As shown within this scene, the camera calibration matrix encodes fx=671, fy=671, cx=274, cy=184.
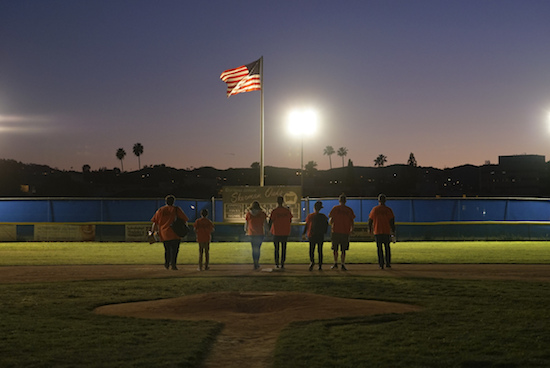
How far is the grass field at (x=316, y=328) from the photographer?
7207 mm

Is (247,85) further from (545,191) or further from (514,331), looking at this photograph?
(545,191)

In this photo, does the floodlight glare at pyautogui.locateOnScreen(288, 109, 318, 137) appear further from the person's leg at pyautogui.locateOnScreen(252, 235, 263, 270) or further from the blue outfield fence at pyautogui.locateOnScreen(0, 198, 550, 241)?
the person's leg at pyautogui.locateOnScreen(252, 235, 263, 270)

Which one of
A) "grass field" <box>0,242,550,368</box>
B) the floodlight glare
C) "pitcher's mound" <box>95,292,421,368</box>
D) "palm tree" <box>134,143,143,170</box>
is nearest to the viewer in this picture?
"grass field" <box>0,242,550,368</box>

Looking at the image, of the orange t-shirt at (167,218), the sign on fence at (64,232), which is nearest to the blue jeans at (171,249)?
the orange t-shirt at (167,218)

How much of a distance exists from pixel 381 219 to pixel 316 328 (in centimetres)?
814

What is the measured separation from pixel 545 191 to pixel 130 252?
9294 centimetres

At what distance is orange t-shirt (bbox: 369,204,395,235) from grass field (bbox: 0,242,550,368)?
6.64 ft

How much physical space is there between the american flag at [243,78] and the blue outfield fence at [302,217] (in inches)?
243

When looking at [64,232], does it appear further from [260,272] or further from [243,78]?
[260,272]

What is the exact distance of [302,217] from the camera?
37.9 metres

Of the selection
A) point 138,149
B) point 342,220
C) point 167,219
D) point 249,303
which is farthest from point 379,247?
point 138,149

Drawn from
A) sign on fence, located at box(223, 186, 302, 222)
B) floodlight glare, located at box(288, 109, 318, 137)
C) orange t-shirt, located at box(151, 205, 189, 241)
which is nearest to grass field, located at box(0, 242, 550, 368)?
orange t-shirt, located at box(151, 205, 189, 241)

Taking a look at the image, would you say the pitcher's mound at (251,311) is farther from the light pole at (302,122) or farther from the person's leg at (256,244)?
the light pole at (302,122)

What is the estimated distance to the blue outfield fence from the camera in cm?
3453
